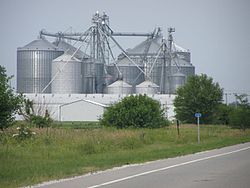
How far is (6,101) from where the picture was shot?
917 inches

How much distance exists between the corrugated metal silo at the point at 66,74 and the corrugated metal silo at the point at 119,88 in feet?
21.0

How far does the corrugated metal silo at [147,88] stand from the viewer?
11175cm

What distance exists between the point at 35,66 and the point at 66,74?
27.4 feet

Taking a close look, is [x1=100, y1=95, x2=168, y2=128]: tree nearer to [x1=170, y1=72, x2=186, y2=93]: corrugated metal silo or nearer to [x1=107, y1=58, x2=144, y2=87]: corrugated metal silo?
[x1=170, y1=72, x2=186, y2=93]: corrugated metal silo

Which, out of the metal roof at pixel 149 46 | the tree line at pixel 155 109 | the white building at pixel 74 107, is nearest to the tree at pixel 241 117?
the tree line at pixel 155 109

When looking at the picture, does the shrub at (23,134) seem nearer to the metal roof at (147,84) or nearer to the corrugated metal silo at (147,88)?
the corrugated metal silo at (147,88)

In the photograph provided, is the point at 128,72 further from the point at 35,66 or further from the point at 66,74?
the point at 35,66

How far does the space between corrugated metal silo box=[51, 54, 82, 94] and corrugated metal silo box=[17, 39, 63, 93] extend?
367 cm

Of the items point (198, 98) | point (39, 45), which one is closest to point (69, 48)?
point (39, 45)

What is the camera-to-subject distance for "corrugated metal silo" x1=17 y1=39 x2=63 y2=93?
381 ft

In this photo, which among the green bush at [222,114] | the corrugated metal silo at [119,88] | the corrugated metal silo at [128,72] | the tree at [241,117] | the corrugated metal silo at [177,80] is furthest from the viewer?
the corrugated metal silo at [128,72]

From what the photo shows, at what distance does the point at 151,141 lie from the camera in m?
38.0

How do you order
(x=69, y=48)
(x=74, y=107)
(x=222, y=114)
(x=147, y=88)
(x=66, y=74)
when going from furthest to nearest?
(x=69, y=48) → (x=66, y=74) → (x=147, y=88) → (x=74, y=107) → (x=222, y=114)

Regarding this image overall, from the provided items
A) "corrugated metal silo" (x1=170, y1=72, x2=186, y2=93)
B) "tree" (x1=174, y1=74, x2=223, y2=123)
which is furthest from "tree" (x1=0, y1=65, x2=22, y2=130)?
"corrugated metal silo" (x1=170, y1=72, x2=186, y2=93)
